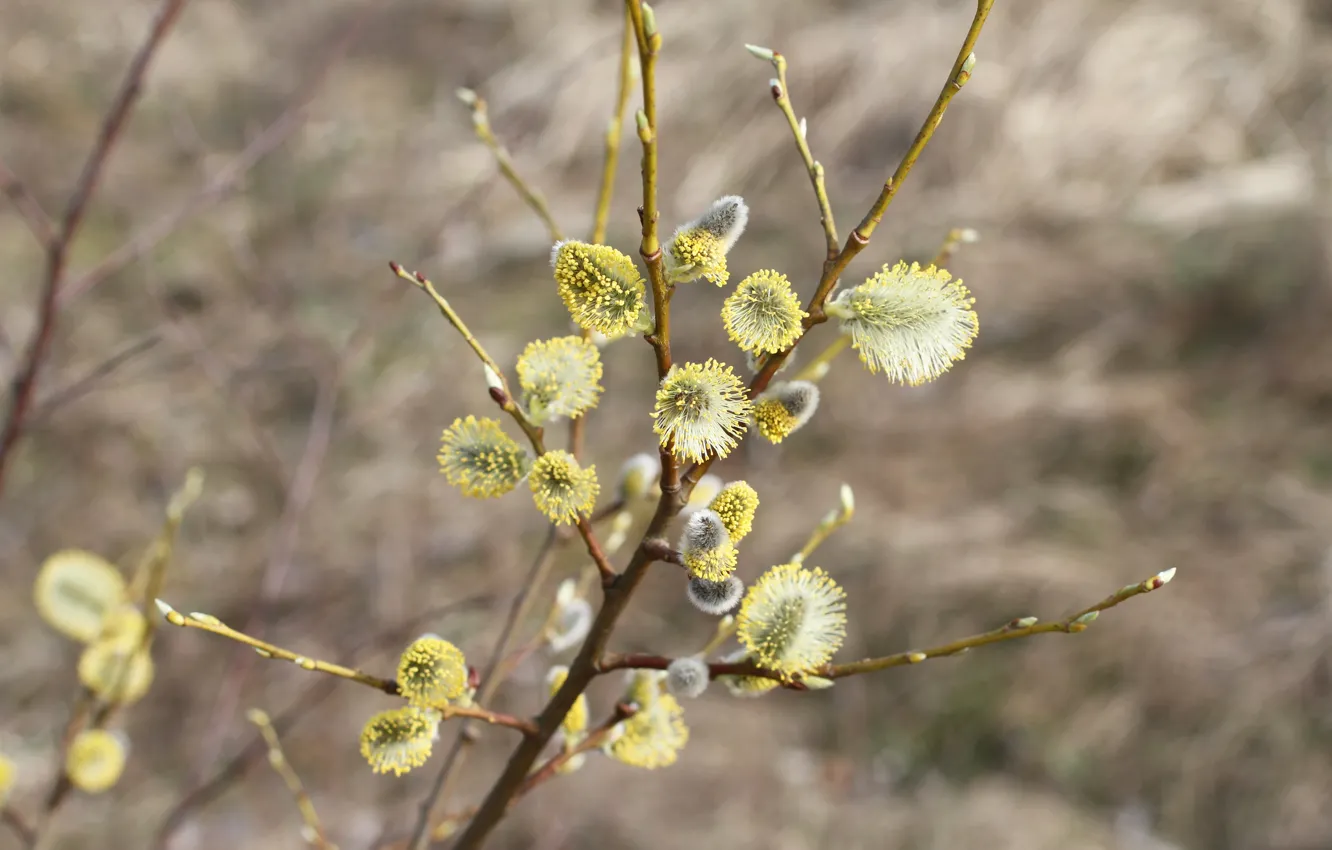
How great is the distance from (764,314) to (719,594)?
0.38 ft

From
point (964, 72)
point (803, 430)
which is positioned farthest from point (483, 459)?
point (803, 430)

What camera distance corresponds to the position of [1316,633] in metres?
1.89

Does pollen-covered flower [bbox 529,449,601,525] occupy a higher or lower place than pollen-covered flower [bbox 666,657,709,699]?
higher

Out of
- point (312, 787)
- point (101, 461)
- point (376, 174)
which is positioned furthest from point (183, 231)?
point (312, 787)

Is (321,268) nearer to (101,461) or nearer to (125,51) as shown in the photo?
(101,461)

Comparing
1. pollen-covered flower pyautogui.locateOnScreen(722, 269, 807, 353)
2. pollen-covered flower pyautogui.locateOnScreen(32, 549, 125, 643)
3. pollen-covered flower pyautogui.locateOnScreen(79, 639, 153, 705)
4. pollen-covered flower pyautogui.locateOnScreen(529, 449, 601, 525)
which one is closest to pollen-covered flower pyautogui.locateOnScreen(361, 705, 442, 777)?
pollen-covered flower pyautogui.locateOnScreen(529, 449, 601, 525)

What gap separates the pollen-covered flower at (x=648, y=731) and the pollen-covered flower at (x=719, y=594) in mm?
88

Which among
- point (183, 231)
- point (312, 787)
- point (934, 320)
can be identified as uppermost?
point (183, 231)

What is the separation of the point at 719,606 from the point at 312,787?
1.88m

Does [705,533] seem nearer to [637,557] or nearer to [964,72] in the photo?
[637,557]

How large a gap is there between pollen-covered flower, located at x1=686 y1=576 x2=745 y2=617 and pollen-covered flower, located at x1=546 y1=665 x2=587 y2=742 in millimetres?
102

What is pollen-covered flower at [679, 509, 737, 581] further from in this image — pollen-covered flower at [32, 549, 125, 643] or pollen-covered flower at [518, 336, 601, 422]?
pollen-covered flower at [32, 549, 125, 643]

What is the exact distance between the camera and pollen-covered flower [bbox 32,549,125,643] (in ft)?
2.46

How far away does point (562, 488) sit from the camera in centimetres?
39
